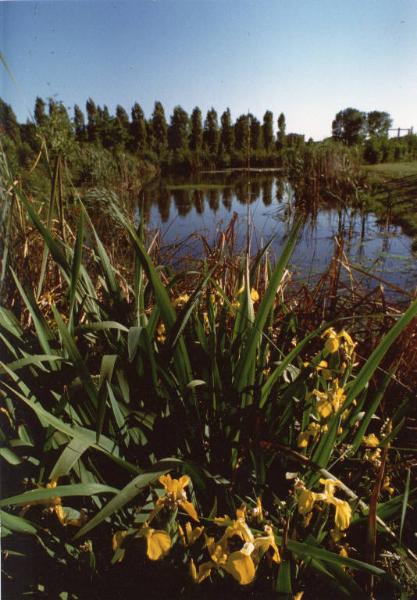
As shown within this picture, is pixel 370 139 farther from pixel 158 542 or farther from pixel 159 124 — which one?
pixel 158 542

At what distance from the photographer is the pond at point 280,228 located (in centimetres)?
267

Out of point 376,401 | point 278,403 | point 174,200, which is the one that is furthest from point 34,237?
point 174,200

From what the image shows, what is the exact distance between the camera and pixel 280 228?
7570 millimetres

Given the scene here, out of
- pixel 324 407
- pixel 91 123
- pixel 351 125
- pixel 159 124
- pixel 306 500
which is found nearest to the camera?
pixel 306 500

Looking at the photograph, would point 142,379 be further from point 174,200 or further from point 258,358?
point 174,200

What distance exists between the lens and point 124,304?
129 centimetres

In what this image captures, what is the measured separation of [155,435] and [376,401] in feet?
1.90

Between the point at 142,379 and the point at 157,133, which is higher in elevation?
the point at 157,133

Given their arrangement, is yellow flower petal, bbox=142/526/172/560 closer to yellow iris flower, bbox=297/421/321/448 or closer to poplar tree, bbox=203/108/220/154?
yellow iris flower, bbox=297/421/321/448

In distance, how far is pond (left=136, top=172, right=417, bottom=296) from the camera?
8.77 ft

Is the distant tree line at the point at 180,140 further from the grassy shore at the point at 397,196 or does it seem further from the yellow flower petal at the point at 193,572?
the yellow flower petal at the point at 193,572

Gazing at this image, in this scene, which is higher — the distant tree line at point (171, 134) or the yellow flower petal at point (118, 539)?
the distant tree line at point (171, 134)

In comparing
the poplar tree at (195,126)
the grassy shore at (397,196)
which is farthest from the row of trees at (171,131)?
the grassy shore at (397,196)

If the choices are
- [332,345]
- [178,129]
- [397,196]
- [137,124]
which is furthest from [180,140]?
[332,345]
